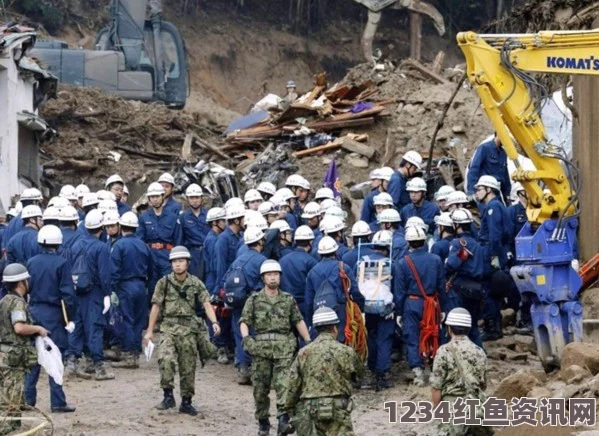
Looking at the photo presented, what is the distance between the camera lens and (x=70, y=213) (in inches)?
755

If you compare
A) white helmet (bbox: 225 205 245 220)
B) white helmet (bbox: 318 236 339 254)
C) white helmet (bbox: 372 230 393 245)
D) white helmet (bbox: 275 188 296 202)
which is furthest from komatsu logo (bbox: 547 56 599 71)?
white helmet (bbox: 275 188 296 202)

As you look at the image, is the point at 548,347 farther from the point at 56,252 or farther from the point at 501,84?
the point at 56,252

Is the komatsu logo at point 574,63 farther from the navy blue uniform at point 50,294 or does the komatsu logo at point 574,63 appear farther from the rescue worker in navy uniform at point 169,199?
the rescue worker in navy uniform at point 169,199

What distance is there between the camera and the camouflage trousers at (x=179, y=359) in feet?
51.9

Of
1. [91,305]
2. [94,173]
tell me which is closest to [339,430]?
[91,305]

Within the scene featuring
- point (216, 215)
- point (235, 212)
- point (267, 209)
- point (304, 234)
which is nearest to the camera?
point (304, 234)

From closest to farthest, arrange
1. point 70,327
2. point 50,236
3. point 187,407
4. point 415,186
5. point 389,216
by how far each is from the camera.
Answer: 1. point 187,407
2. point 70,327
3. point 50,236
4. point 389,216
5. point 415,186

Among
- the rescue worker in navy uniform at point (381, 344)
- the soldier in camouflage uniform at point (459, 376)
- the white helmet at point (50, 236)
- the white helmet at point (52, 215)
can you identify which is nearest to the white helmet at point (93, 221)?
the white helmet at point (52, 215)

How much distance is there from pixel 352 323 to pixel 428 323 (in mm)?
920

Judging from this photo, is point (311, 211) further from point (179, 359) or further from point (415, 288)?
point (179, 359)

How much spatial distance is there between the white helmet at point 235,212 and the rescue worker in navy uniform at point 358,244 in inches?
71.0

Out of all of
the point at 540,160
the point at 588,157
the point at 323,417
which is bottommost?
the point at 323,417

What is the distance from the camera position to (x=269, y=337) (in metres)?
15.2

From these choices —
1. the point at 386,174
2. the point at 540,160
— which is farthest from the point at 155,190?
the point at 540,160
